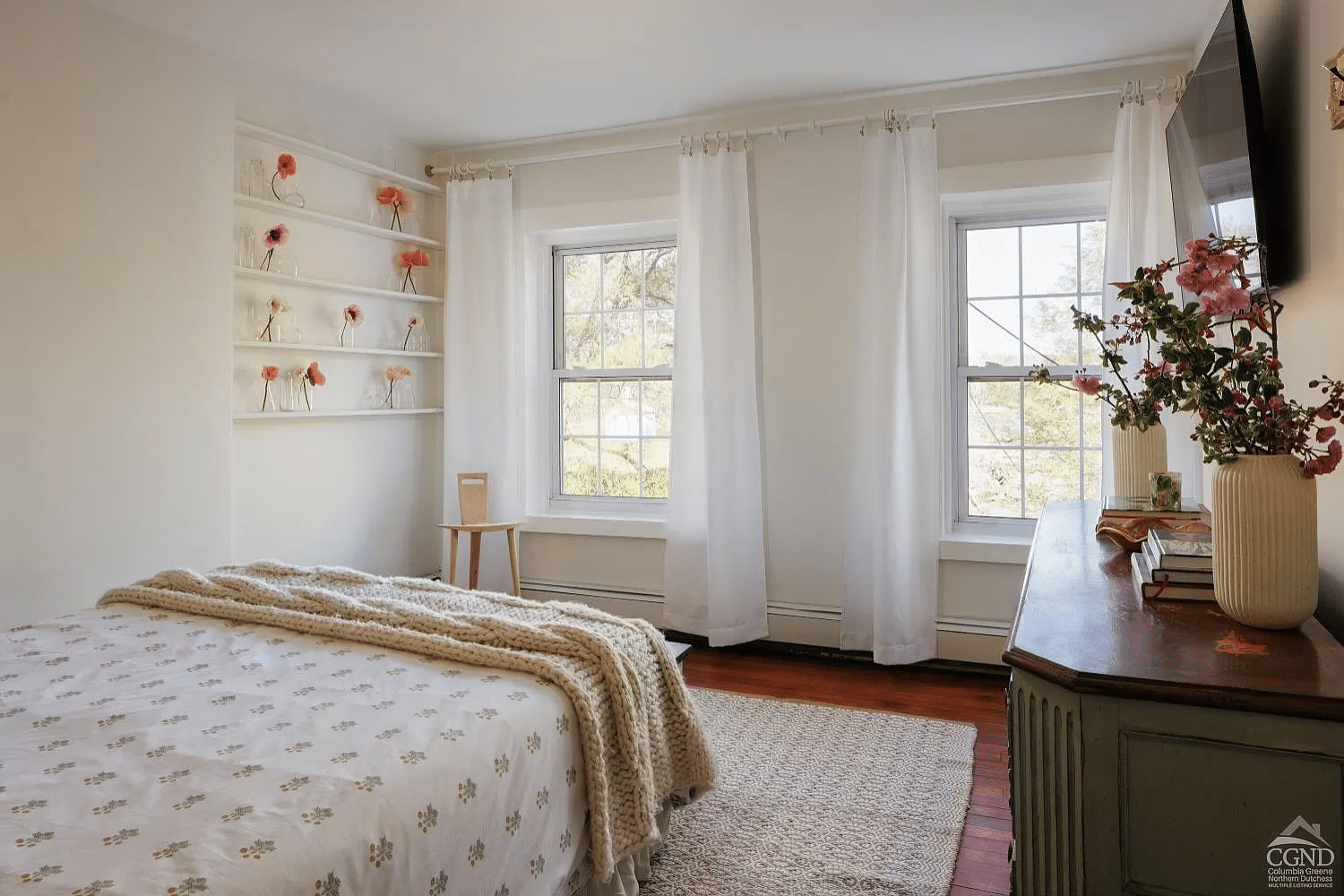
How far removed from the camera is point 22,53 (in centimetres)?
291

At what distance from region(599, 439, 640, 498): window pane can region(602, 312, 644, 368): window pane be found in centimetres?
42

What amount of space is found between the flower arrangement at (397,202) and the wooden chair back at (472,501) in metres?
1.34

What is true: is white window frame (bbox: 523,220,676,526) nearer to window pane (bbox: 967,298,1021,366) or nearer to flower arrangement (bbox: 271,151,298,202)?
flower arrangement (bbox: 271,151,298,202)

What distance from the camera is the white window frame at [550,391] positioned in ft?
15.2

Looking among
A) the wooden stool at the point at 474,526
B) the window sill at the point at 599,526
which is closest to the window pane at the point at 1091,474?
the window sill at the point at 599,526

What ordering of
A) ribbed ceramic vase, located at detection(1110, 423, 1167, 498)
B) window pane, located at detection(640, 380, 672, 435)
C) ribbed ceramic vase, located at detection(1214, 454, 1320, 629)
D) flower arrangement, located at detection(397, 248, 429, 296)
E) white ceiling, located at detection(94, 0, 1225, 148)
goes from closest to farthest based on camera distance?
ribbed ceramic vase, located at detection(1214, 454, 1320, 629)
ribbed ceramic vase, located at detection(1110, 423, 1167, 498)
white ceiling, located at detection(94, 0, 1225, 148)
flower arrangement, located at detection(397, 248, 429, 296)
window pane, located at detection(640, 380, 672, 435)

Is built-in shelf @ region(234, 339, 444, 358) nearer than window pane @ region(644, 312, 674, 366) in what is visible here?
Yes

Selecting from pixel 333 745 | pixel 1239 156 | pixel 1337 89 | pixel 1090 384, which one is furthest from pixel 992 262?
pixel 333 745

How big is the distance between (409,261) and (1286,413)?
394 cm

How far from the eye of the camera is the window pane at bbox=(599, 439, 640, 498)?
4.65 metres

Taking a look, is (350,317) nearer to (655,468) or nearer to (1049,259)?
(655,468)

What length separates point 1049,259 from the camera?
151 inches

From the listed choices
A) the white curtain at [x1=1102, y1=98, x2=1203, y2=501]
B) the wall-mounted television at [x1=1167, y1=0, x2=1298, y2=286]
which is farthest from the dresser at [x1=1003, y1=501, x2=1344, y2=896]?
the white curtain at [x1=1102, y1=98, x2=1203, y2=501]

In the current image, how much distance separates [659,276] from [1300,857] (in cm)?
387
